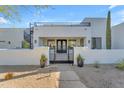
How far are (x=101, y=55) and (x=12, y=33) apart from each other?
16.2 meters

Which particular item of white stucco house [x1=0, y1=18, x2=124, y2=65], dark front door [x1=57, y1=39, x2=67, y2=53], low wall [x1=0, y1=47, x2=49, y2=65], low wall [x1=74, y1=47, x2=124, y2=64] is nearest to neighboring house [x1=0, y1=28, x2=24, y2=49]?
white stucco house [x1=0, y1=18, x2=124, y2=65]

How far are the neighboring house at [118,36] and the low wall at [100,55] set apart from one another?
6.87m

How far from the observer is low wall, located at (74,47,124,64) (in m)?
13.9

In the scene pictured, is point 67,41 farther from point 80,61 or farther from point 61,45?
point 80,61

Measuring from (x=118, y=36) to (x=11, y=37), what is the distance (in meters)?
13.7

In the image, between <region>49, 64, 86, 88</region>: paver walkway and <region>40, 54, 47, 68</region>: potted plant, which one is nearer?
<region>49, 64, 86, 88</region>: paver walkway

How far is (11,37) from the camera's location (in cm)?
2747

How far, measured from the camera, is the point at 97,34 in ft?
72.0

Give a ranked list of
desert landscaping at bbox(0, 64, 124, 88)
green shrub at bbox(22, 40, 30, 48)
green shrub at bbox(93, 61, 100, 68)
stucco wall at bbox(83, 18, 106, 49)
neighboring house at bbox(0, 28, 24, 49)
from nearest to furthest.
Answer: desert landscaping at bbox(0, 64, 124, 88), green shrub at bbox(93, 61, 100, 68), stucco wall at bbox(83, 18, 106, 49), green shrub at bbox(22, 40, 30, 48), neighboring house at bbox(0, 28, 24, 49)

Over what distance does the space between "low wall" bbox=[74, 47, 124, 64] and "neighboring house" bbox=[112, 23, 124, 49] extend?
22.5 feet

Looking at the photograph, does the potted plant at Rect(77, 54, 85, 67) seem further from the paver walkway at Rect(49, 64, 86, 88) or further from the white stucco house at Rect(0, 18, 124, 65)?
the paver walkway at Rect(49, 64, 86, 88)
